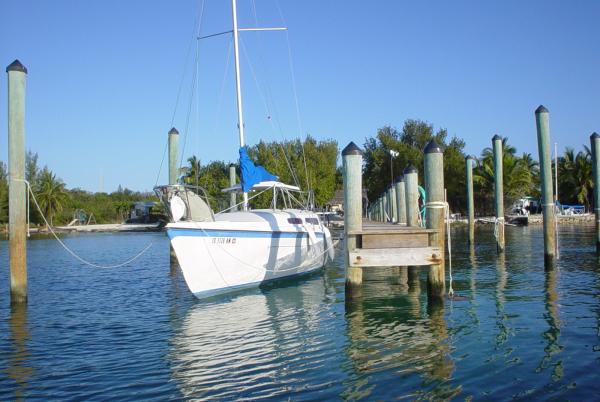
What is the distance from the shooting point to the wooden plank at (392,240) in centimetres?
1062

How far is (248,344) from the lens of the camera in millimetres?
9391

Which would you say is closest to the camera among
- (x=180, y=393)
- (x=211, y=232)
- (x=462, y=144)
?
(x=180, y=393)

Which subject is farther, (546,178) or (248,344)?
(546,178)

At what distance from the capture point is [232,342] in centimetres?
954

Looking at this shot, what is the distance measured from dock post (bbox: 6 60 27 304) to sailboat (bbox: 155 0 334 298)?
2924 millimetres

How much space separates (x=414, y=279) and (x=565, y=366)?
26.1 feet

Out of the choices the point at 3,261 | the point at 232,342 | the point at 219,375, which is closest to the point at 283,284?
the point at 232,342

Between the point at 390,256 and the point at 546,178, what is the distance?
806 cm

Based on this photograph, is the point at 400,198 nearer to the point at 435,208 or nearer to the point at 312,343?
the point at 435,208

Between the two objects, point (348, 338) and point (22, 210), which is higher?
point (22, 210)

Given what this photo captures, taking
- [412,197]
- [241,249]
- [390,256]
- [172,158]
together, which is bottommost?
[390,256]

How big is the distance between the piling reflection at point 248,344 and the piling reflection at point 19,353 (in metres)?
1.93

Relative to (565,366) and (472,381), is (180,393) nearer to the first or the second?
(472,381)

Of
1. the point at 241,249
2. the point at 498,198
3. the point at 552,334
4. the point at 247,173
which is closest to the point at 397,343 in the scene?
the point at 552,334
